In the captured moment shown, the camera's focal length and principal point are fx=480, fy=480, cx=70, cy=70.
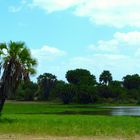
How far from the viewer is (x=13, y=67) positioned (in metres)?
40.0

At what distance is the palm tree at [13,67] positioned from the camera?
39688mm

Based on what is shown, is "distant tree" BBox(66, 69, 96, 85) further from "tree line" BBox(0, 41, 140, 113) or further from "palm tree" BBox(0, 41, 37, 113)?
"palm tree" BBox(0, 41, 37, 113)

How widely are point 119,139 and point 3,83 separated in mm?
17697

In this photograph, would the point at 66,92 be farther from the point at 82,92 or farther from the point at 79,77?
the point at 79,77

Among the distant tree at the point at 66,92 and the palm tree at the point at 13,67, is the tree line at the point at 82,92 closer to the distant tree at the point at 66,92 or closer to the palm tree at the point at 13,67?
the distant tree at the point at 66,92

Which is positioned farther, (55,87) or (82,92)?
(55,87)

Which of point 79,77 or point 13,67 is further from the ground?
point 79,77

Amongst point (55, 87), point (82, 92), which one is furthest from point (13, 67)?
point (55, 87)

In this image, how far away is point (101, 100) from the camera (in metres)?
167

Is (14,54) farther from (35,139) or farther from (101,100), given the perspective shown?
(101,100)

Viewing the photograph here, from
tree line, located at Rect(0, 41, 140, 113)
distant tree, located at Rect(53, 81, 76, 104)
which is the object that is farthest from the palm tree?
distant tree, located at Rect(53, 81, 76, 104)

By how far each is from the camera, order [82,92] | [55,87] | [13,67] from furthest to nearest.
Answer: [55,87] < [82,92] < [13,67]

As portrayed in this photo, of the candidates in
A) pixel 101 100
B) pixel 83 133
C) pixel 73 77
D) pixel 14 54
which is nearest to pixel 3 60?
pixel 14 54

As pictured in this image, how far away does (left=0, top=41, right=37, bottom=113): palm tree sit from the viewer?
39.7m
